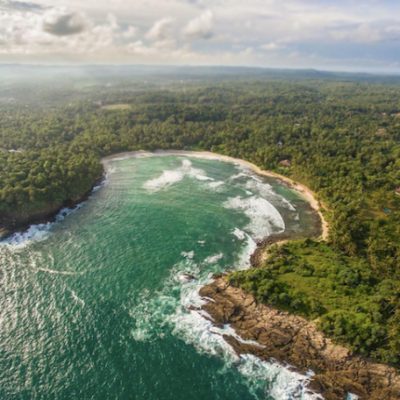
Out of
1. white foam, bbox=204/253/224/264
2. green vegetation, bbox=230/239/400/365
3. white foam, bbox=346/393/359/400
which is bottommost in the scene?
white foam, bbox=346/393/359/400

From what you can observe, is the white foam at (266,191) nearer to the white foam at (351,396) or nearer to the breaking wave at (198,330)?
the breaking wave at (198,330)

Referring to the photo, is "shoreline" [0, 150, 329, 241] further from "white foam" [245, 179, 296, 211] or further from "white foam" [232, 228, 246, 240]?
"white foam" [232, 228, 246, 240]

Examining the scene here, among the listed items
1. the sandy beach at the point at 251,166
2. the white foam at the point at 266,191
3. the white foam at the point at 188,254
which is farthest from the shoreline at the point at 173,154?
the white foam at the point at 188,254

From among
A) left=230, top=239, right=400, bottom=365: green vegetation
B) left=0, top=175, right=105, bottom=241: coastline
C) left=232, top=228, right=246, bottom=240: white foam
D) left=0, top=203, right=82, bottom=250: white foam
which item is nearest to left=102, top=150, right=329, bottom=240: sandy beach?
left=230, top=239, right=400, bottom=365: green vegetation

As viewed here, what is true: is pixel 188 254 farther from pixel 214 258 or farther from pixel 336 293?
pixel 336 293

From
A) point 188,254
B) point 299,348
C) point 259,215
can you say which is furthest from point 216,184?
point 299,348
